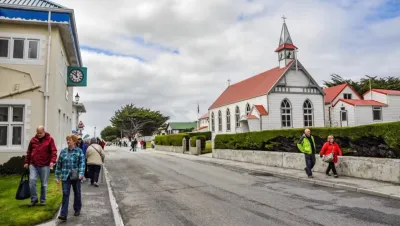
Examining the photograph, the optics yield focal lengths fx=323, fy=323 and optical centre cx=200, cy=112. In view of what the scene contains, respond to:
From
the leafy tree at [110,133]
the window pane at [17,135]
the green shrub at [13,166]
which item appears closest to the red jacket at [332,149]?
the green shrub at [13,166]

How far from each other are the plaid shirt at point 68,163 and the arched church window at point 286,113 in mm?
31514

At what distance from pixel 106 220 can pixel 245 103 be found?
34.1 m

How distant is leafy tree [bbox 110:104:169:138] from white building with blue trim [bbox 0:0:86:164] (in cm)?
8183

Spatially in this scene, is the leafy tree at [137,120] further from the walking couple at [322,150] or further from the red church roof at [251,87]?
the walking couple at [322,150]

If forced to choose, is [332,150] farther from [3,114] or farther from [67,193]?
[3,114]

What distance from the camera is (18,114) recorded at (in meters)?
14.4

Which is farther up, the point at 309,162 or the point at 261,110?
the point at 261,110

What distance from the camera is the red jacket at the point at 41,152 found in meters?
7.75

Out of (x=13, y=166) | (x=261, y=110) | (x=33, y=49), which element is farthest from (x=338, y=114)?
(x=13, y=166)

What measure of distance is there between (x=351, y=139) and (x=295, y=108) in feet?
79.0

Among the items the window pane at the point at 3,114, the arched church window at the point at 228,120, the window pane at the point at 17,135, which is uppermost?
the arched church window at the point at 228,120

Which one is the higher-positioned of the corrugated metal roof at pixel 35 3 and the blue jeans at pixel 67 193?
the corrugated metal roof at pixel 35 3

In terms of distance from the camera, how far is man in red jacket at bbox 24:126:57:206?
7742mm

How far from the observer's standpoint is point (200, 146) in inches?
1203
